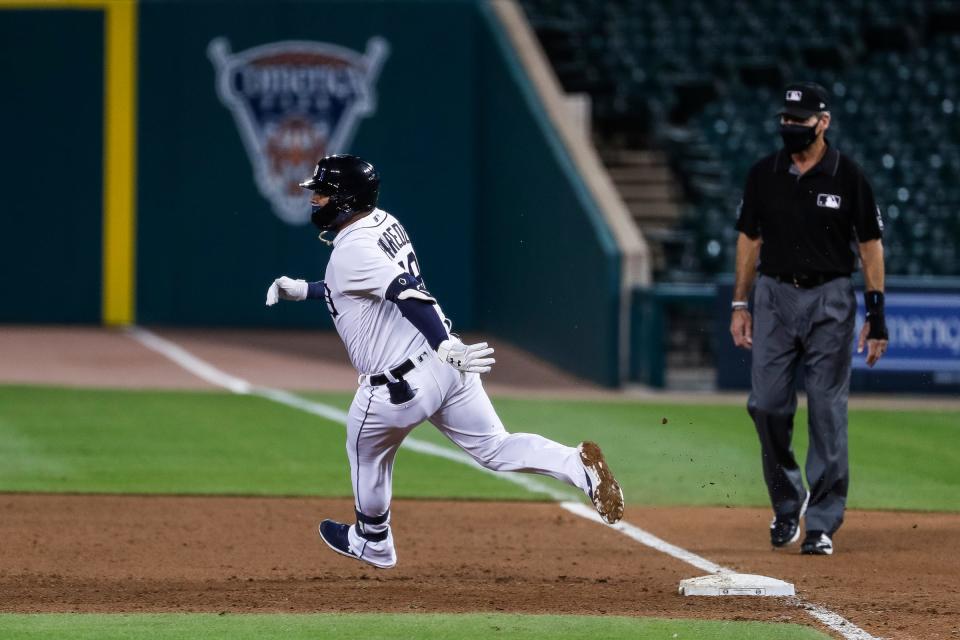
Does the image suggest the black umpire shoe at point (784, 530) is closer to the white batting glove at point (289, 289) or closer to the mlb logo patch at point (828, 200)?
the mlb logo patch at point (828, 200)

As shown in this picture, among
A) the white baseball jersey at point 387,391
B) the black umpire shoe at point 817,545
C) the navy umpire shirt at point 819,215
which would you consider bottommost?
the black umpire shoe at point 817,545

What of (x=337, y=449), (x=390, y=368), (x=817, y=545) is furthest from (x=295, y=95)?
(x=390, y=368)

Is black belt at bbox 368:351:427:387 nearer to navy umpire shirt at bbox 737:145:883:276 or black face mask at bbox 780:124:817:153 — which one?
navy umpire shirt at bbox 737:145:883:276

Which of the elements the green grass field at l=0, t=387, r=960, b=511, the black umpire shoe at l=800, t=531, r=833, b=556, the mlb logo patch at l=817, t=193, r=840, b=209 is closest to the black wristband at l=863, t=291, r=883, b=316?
the mlb logo patch at l=817, t=193, r=840, b=209

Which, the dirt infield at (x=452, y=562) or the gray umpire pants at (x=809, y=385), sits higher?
the gray umpire pants at (x=809, y=385)

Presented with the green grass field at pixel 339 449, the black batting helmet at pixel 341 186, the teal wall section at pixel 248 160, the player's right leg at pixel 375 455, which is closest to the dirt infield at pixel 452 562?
the player's right leg at pixel 375 455

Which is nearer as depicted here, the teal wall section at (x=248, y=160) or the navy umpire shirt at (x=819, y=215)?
the navy umpire shirt at (x=819, y=215)

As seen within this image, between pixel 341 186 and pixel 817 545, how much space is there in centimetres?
289

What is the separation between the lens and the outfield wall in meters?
20.6

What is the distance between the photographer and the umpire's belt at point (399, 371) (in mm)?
6715

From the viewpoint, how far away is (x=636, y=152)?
20484 millimetres

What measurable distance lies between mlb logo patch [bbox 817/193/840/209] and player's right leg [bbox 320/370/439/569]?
2.24 metres

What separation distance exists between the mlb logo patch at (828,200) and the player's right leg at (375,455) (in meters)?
2.24

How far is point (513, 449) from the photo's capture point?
6875 millimetres
